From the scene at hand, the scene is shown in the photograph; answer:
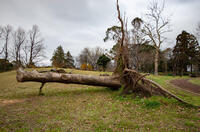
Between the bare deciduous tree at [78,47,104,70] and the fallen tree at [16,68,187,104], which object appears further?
the bare deciduous tree at [78,47,104,70]

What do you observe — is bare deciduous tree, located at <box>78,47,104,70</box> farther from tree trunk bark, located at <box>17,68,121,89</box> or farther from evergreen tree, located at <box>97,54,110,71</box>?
tree trunk bark, located at <box>17,68,121,89</box>

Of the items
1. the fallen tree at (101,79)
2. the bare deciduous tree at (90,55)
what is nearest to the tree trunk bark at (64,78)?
the fallen tree at (101,79)

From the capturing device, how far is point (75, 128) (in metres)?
2.87

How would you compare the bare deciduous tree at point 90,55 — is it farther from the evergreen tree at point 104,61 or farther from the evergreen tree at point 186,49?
the evergreen tree at point 186,49

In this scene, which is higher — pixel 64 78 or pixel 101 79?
pixel 64 78

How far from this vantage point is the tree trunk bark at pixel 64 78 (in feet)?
20.2

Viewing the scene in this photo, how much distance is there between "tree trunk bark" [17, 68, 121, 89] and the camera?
20.2 feet

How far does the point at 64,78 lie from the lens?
6.68 meters

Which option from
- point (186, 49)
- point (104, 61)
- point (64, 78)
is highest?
point (186, 49)

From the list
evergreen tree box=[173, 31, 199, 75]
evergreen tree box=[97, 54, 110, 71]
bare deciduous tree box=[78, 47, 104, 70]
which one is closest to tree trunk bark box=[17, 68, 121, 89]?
evergreen tree box=[97, 54, 110, 71]

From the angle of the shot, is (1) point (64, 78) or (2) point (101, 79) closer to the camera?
(1) point (64, 78)

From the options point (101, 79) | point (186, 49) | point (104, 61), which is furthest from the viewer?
point (104, 61)

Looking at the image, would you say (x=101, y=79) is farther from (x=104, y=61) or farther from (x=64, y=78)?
(x=104, y=61)

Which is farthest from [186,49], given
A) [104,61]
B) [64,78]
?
[64,78]
